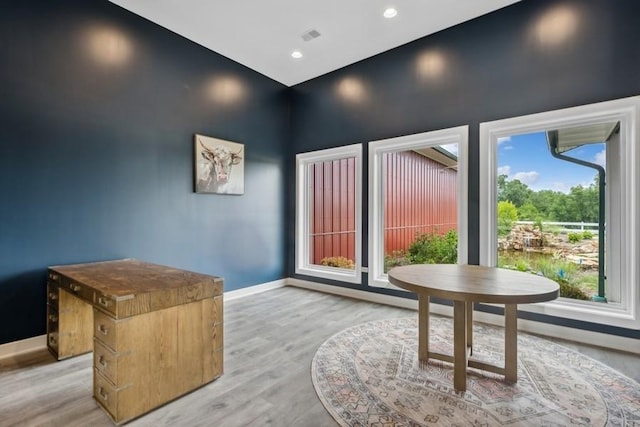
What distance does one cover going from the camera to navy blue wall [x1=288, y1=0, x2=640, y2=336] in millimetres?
2600

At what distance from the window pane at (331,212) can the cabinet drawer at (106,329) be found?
130 inches

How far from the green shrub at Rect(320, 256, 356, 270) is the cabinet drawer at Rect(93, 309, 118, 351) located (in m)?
3.33

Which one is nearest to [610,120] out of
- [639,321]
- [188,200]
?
[639,321]

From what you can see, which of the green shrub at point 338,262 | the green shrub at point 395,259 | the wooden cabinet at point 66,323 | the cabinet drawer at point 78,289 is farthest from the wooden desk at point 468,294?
the wooden cabinet at point 66,323

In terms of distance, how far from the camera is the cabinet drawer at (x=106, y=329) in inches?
65.2

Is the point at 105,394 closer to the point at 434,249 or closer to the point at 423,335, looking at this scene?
the point at 423,335

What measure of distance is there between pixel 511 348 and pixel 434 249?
7.65 feet

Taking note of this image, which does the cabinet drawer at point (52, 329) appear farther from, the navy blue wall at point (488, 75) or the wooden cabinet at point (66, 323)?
the navy blue wall at point (488, 75)

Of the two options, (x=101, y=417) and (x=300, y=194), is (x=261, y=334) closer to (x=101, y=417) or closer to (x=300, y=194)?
(x=101, y=417)

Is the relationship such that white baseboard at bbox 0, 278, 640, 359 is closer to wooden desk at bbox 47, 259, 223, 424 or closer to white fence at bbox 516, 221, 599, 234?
wooden desk at bbox 47, 259, 223, 424

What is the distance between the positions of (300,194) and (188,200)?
1.77m

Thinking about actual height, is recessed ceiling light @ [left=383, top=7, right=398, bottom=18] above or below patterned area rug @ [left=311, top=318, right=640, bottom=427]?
above

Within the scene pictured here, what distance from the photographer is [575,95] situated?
2721 millimetres

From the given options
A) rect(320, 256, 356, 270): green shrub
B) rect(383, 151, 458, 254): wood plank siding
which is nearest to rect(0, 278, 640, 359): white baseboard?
rect(320, 256, 356, 270): green shrub
